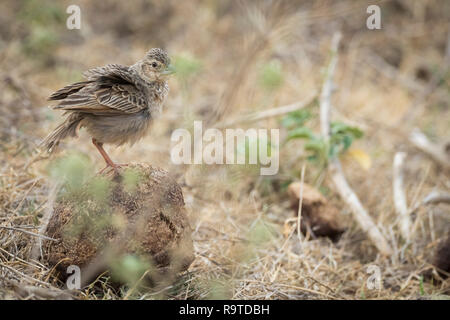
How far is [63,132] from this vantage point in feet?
11.2

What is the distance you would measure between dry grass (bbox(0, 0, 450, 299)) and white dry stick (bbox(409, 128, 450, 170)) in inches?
6.4

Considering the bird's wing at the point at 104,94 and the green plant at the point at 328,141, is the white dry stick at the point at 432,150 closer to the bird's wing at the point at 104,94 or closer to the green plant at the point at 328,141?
the green plant at the point at 328,141

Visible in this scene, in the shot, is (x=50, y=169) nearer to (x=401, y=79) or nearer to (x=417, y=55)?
(x=401, y=79)

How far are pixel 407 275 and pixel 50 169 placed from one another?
3056mm

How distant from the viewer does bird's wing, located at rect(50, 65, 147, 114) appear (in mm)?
3148

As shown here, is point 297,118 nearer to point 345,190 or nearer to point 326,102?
point 326,102

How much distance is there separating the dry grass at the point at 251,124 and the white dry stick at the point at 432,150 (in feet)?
0.53

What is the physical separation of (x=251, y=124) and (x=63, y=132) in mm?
2633

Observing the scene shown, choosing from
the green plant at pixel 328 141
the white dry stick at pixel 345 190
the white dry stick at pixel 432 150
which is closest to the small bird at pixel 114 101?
the green plant at pixel 328 141

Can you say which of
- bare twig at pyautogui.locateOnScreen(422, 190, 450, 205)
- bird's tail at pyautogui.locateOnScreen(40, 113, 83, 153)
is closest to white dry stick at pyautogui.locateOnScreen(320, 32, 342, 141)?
bare twig at pyautogui.locateOnScreen(422, 190, 450, 205)

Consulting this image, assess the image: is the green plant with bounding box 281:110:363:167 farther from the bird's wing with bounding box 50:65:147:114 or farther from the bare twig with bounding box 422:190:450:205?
the bird's wing with bounding box 50:65:147:114

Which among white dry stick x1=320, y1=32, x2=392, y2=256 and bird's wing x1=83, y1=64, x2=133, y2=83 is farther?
white dry stick x1=320, y1=32, x2=392, y2=256

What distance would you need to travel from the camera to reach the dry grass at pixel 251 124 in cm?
343

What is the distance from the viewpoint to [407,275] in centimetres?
395
